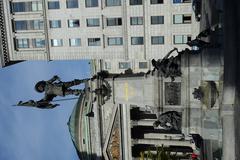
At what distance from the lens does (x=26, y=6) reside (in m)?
63.4

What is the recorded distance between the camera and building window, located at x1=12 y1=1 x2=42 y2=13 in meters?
63.1

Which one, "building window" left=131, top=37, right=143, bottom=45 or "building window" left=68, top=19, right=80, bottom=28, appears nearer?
"building window" left=131, top=37, right=143, bottom=45

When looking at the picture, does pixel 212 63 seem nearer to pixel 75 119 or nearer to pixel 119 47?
pixel 119 47

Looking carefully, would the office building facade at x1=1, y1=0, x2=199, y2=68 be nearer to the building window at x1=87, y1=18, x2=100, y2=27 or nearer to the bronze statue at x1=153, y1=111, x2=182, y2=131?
the building window at x1=87, y1=18, x2=100, y2=27

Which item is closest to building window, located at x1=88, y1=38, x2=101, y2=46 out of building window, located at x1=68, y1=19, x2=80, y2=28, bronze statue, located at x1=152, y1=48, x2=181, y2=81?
building window, located at x1=68, y1=19, x2=80, y2=28

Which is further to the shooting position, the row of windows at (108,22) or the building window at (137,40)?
the building window at (137,40)

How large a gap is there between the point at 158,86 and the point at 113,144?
33810 mm

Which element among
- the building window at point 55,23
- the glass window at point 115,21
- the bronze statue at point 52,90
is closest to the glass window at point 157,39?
the glass window at point 115,21

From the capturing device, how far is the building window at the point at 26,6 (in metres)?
63.1

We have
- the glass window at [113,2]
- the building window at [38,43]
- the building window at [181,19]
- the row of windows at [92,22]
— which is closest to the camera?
the building window at [181,19]

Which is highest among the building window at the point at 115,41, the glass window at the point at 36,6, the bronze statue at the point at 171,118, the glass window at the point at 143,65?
the glass window at the point at 36,6

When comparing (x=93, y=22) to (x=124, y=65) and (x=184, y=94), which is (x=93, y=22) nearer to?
(x=124, y=65)

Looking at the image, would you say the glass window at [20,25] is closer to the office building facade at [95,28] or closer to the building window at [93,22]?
the office building facade at [95,28]

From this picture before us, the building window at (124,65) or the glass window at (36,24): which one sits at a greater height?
the glass window at (36,24)
